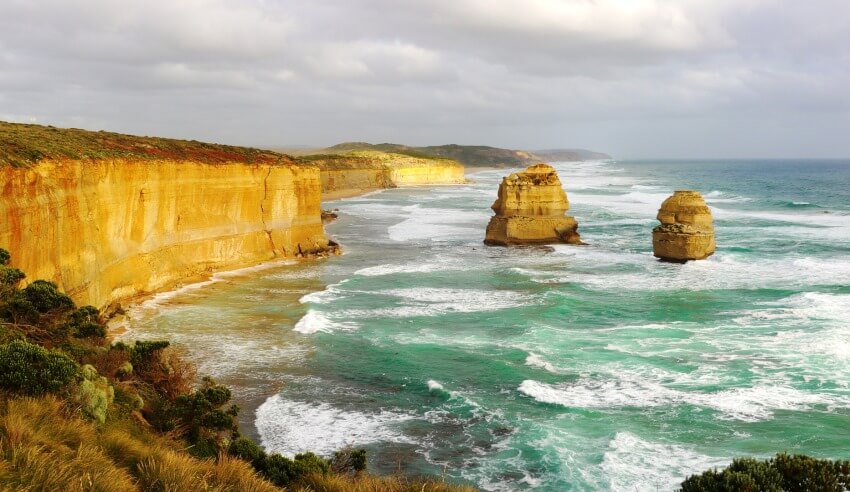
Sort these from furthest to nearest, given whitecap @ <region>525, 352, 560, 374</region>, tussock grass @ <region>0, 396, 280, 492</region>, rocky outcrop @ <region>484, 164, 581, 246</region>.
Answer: rocky outcrop @ <region>484, 164, 581, 246</region> < whitecap @ <region>525, 352, 560, 374</region> < tussock grass @ <region>0, 396, 280, 492</region>

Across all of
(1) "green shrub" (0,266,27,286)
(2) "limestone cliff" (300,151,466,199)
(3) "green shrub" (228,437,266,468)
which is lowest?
(3) "green shrub" (228,437,266,468)

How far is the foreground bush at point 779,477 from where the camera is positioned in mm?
8688

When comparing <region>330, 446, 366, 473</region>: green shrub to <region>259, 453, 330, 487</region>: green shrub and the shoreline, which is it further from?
the shoreline

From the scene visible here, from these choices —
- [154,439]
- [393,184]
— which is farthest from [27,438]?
[393,184]

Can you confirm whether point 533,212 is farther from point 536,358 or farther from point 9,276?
point 9,276

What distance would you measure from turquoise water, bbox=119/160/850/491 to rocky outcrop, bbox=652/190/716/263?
2.83 feet

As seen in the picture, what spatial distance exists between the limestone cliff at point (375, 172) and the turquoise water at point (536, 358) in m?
62.9

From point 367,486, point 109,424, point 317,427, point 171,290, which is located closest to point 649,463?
point 367,486

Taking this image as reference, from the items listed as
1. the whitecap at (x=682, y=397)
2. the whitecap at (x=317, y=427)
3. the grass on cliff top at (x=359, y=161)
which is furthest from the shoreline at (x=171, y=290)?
the grass on cliff top at (x=359, y=161)

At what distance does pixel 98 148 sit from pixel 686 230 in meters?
26.4

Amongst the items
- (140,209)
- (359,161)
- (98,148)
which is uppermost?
(359,161)

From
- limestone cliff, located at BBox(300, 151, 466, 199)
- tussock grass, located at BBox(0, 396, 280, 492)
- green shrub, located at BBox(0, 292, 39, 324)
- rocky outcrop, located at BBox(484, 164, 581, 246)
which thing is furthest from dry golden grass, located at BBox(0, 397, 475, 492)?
limestone cliff, located at BBox(300, 151, 466, 199)

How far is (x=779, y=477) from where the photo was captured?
29.0 feet

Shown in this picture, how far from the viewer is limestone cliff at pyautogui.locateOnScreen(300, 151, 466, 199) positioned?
103 metres
